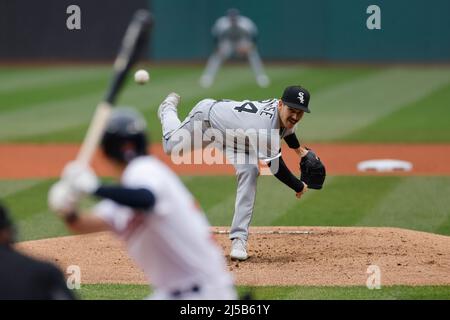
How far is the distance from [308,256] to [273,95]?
13.6 m

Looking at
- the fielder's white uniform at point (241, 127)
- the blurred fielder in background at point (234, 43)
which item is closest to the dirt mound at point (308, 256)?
the fielder's white uniform at point (241, 127)

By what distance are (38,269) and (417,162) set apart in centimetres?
1156

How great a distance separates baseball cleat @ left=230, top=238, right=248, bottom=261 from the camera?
912 centimetres

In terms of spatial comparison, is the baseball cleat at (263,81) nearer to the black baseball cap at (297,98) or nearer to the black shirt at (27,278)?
the black baseball cap at (297,98)

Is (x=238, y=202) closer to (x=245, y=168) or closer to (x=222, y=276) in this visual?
(x=245, y=168)

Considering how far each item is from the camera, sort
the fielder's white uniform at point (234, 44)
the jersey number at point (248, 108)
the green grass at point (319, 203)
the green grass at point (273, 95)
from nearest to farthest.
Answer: the jersey number at point (248, 108)
the green grass at point (319, 203)
the green grass at point (273, 95)
the fielder's white uniform at point (234, 44)

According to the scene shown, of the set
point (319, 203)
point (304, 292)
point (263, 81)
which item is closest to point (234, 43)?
point (263, 81)

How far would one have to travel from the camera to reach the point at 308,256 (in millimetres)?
9391

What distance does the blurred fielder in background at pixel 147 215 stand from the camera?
15.9 ft

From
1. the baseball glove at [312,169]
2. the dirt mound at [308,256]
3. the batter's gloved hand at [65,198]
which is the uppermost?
the batter's gloved hand at [65,198]

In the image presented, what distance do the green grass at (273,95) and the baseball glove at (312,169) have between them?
8.65m

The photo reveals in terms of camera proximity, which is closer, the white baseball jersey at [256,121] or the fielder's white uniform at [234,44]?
the white baseball jersey at [256,121]
